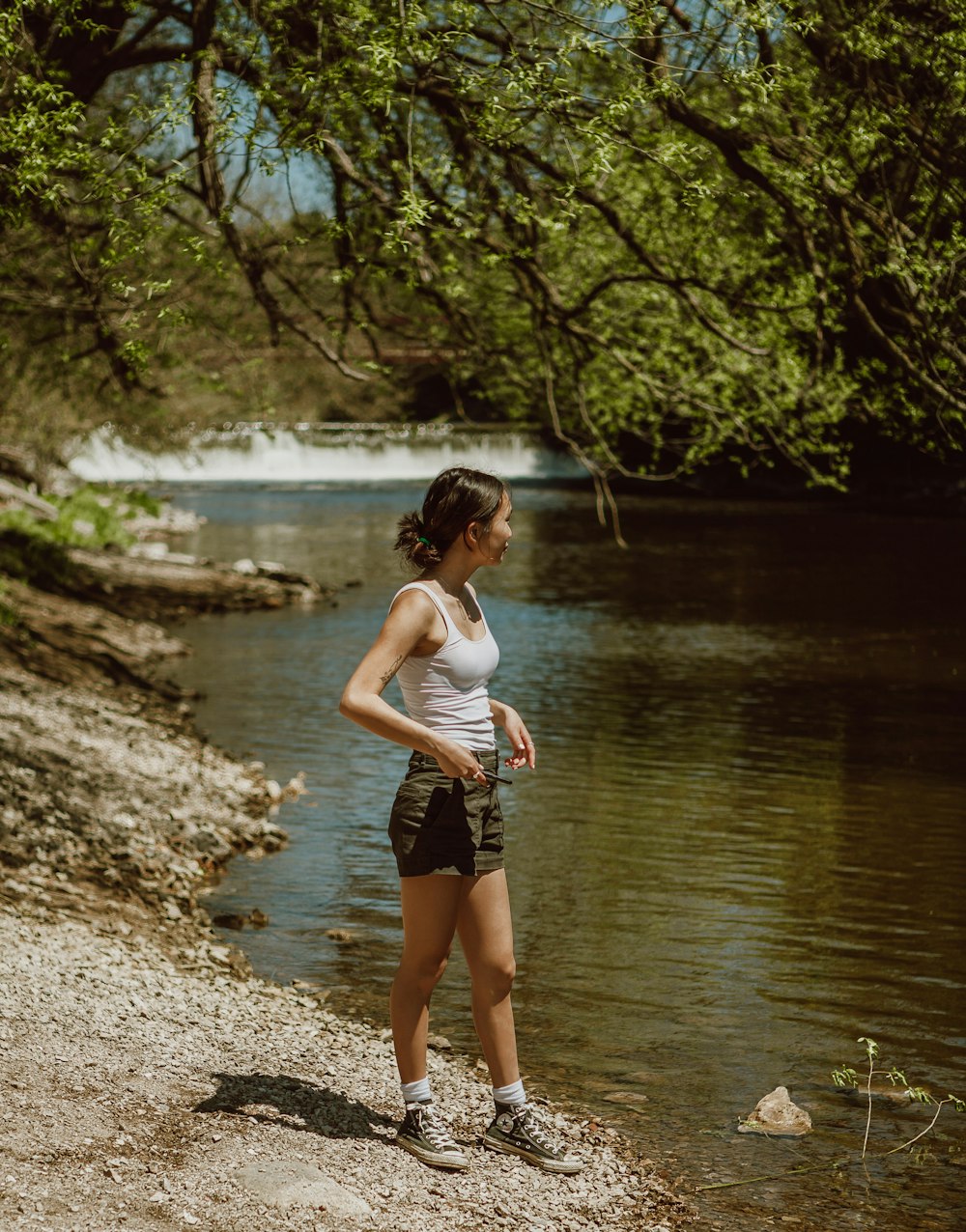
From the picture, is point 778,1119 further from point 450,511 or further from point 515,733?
point 450,511

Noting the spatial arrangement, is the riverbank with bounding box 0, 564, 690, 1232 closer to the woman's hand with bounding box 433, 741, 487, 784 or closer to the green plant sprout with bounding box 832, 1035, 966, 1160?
the green plant sprout with bounding box 832, 1035, 966, 1160

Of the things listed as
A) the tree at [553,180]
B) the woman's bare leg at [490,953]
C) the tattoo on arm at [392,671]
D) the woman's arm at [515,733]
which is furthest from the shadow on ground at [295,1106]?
the tree at [553,180]

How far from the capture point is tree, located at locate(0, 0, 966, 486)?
8.09 meters

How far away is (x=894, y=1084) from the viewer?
6871 mm

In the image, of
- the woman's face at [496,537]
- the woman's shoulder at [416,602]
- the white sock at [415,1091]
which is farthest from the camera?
the white sock at [415,1091]

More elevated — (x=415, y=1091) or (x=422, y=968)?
(x=422, y=968)

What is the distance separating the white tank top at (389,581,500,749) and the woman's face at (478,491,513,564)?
25 cm

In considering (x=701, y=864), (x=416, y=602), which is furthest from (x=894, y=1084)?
(x=701, y=864)

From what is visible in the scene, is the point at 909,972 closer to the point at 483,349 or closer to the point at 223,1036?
the point at 223,1036

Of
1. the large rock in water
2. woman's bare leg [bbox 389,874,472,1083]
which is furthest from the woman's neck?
the large rock in water

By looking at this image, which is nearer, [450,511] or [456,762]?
[456,762]

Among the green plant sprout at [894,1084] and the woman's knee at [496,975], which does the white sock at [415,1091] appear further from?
the green plant sprout at [894,1084]

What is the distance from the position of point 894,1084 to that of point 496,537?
3710 mm

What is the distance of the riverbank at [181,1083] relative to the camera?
457 cm
